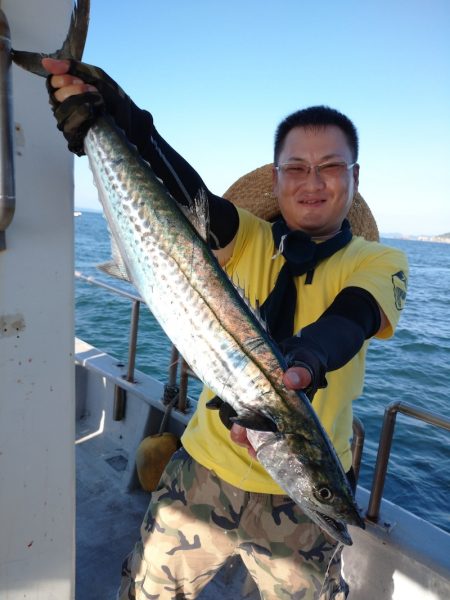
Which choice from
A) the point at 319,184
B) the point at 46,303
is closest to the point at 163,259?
the point at 46,303

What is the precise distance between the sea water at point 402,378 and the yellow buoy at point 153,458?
6.24 feet

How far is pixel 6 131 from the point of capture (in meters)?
1.65

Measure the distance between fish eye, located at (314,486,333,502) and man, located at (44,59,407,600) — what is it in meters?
0.34

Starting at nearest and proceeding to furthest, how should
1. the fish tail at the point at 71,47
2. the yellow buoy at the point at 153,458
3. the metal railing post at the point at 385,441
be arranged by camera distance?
1. the fish tail at the point at 71,47
2. the metal railing post at the point at 385,441
3. the yellow buoy at the point at 153,458

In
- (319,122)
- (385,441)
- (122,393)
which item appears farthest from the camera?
(122,393)

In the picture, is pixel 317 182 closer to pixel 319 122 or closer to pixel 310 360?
pixel 319 122

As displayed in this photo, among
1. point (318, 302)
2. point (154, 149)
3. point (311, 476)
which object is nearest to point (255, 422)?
point (311, 476)

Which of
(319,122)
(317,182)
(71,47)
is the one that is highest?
(71,47)

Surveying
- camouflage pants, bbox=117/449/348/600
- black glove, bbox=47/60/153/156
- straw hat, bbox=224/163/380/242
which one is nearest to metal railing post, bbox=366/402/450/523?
camouflage pants, bbox=117/449/348/600

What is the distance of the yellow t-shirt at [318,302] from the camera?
2184mm

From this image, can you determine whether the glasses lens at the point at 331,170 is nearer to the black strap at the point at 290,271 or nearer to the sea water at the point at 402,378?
the black strap at the point at 290,271

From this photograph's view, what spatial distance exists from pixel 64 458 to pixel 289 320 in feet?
4.33

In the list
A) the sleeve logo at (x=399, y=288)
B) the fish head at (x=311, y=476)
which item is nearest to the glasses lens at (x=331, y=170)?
the sleeve logo at (x=399, y=288)

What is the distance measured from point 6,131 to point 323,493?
6.34 ft
